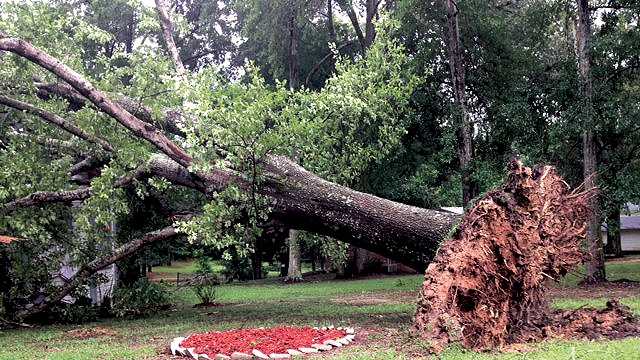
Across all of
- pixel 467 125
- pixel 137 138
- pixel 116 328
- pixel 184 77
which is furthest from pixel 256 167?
pixel 467 125

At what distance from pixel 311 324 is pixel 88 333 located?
12.3ft

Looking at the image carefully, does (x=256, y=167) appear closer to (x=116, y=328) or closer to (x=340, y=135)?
(x=340, y=135)

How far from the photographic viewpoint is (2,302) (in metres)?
11.1

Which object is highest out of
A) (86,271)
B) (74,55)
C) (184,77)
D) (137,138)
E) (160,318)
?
(74,55)

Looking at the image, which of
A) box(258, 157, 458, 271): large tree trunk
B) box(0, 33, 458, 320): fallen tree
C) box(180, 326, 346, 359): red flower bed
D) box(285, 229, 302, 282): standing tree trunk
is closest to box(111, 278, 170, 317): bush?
box(0, 33, 458, 320): fallen tree

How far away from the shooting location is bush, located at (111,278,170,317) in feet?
41.1

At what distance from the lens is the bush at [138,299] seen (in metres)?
12.5

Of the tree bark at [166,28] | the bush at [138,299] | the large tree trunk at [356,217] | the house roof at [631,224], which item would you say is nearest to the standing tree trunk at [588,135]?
the large tree trunk at [356,217]

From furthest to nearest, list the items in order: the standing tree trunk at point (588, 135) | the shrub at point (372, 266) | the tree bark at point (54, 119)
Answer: the shrub at point (372, 266), the standing tree trunk at point (588, 135), the tree bark at point (54, 119)

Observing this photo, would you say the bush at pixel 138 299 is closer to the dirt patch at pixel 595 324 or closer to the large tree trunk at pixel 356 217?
the large tree trunk at pixel 356 217

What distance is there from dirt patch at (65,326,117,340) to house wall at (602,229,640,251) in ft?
107

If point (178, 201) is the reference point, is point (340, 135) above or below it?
above

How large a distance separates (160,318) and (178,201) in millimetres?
3279

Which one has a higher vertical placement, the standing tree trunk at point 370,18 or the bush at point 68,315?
the standing tree trunk at point 370,18
